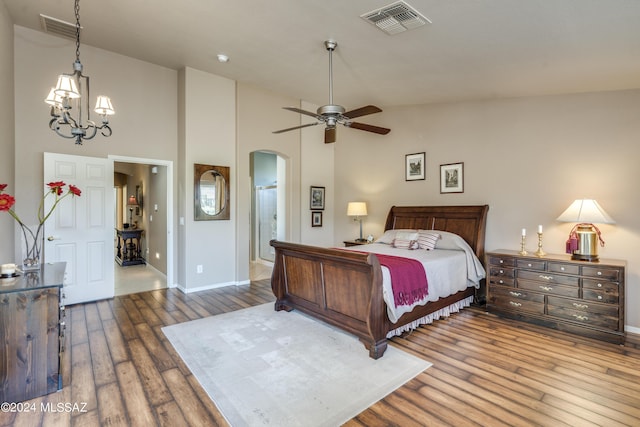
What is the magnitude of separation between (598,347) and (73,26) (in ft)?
22.2

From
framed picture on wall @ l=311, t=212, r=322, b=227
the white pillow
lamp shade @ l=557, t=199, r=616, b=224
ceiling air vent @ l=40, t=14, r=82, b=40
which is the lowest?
the white pillow

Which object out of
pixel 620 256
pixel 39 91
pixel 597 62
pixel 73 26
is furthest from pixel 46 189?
pixel 620 256

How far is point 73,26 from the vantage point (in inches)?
148

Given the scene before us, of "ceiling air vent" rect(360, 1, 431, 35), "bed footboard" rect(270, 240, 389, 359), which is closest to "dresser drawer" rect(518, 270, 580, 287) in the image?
"bed footboard" rect(270, 240, 389, 359)

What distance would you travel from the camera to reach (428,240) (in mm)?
4520

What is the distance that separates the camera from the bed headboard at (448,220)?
4504mm

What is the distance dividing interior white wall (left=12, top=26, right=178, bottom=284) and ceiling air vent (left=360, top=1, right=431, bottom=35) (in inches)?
143

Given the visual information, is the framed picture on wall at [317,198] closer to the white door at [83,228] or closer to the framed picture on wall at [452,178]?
the framed picture on wall at [452,178]

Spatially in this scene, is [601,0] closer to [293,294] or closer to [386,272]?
[386,272]

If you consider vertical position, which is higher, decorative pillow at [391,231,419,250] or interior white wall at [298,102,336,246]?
interior white wall at [298,102,336,246]

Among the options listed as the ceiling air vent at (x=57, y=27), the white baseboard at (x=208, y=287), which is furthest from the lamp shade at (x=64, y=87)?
the white baseboard at (x=208, y=287)

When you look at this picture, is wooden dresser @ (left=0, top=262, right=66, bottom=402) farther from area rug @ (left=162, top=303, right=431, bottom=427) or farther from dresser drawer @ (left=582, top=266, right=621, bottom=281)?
dresser drawer @ (left=582, top=266, right=621, bottom=281)

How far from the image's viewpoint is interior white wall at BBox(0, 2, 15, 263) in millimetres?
3211

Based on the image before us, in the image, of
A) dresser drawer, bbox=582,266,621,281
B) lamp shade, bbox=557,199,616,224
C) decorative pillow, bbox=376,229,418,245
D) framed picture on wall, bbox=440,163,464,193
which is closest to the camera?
dresser drawer, bbox=582,266,621,281
